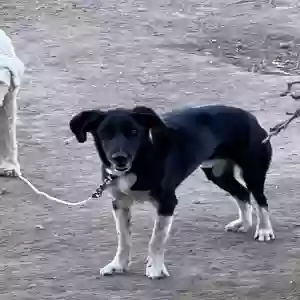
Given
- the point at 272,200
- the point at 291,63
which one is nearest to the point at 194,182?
the point at 272,200

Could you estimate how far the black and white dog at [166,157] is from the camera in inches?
190

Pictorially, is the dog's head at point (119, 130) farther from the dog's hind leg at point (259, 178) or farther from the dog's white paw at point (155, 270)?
the dog's hind leg at point (259, 178)

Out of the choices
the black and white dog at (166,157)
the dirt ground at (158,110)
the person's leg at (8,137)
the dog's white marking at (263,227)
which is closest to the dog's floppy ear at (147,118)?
the black and white dog at (166,157)

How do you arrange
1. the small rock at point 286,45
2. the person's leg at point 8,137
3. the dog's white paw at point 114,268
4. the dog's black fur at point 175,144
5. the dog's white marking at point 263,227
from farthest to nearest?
1. the small rock at point 286,45
2. the person's leg at point 8,137
3. the dog's white marking at point 263,227
4. the dog's white paw at point 114,268
5. the dog's black fur at point 175,144

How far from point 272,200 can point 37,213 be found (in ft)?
5.94

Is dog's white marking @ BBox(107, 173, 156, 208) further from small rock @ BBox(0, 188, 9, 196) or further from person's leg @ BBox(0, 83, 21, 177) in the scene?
person's leg @ BBox(0, 83, 21, 177)

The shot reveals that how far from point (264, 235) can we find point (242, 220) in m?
0.22

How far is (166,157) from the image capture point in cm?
512

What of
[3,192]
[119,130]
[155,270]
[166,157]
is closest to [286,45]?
[3,192]

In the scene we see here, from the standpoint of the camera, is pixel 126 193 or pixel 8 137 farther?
pixel 8 137

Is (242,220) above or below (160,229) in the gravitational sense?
below

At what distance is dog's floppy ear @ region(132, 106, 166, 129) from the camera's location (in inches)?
190

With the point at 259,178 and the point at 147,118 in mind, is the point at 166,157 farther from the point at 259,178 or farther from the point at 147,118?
the point at 259,178

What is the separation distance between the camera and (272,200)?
670 centimetres
